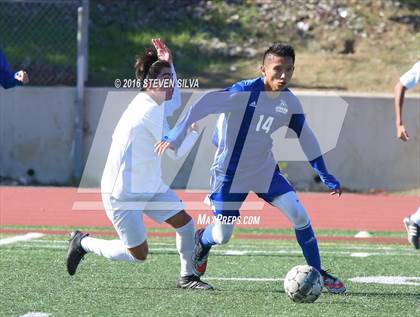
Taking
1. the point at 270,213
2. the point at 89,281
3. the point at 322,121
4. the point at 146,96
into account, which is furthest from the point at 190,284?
the point at 322,121

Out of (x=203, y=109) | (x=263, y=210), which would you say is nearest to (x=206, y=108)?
(x=203, y=109)

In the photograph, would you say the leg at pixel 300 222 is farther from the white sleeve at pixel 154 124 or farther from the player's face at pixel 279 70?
the white sleeve at pixel 154 124

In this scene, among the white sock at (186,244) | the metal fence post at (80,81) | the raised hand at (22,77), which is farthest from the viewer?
the metal fence post at (80,81)

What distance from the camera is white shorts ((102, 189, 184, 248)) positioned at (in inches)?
281

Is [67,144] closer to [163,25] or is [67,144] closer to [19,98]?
[19,98]

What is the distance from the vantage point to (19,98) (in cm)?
1612

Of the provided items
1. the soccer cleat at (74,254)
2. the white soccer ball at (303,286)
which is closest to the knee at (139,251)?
the soccer cleat at (74,254)

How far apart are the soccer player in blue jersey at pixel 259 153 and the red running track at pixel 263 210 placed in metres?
5.23

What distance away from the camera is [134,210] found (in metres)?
7.16

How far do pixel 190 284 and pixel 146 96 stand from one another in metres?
1.42

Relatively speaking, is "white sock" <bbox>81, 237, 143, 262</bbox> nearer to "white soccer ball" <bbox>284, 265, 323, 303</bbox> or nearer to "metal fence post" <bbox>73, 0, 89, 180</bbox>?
"white soccer ball" <bbox>284, 265, 323, 303</bbox>

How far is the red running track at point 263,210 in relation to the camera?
42.6 ft

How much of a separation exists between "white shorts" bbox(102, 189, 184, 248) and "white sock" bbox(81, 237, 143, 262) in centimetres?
13

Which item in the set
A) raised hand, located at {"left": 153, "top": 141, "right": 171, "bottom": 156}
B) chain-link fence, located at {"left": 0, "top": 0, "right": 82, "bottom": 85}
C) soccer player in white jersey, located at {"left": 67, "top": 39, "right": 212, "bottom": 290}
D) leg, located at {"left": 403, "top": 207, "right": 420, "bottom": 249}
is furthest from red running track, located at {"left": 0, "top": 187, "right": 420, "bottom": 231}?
raised hand, located at {"left": 153, "top": 141, "right": 171, "bottom": 156}
